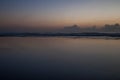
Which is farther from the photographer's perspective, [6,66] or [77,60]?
[77,60]

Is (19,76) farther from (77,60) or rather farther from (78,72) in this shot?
(77,60)

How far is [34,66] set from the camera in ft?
21.2

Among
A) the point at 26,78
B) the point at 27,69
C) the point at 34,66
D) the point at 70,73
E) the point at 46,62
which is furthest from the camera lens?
the point at 46,62

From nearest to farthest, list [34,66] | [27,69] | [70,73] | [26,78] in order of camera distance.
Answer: [26,78], [70,73], [27,69], [34,66]

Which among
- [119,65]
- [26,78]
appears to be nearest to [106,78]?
[119,65]

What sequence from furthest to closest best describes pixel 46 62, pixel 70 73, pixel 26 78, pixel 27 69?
pixel 46 62
pixel 27 69
pixel 70 73
pixel 26 78

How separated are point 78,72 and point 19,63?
217cm

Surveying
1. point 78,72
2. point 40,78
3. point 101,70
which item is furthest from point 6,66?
point 101,70

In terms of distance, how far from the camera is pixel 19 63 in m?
6.86

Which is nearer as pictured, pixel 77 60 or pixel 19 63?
pixel 19 63

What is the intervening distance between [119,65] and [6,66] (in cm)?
358

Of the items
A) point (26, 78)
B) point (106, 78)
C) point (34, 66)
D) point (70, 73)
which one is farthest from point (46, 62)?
point (106, 78)

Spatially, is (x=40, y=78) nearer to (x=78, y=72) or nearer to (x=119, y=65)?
(x=78, y=72)

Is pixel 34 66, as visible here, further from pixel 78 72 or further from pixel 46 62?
pixel 78 72
